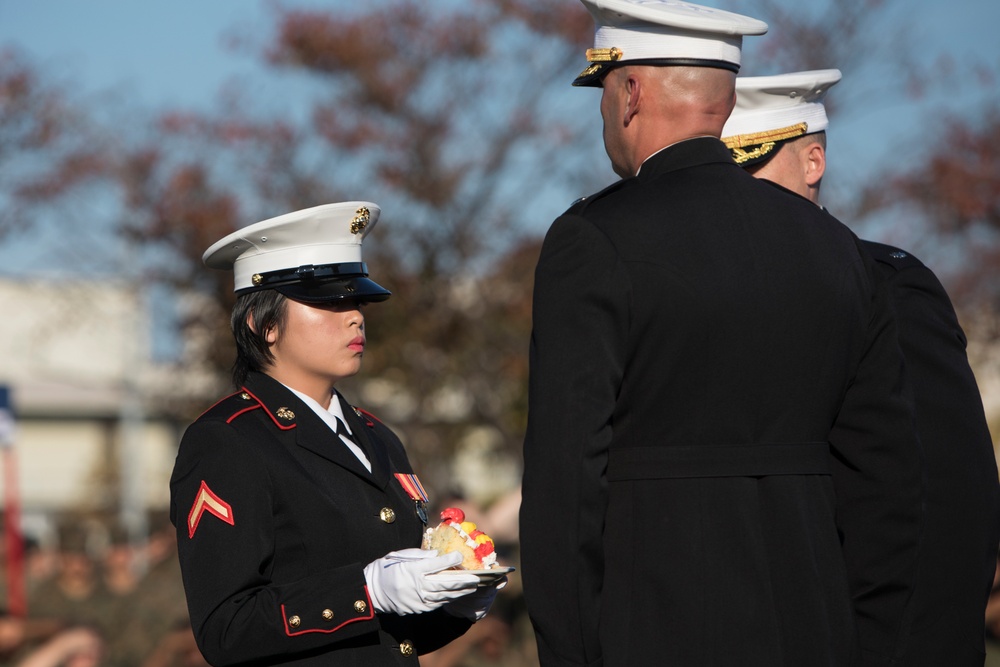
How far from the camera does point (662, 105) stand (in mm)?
2385

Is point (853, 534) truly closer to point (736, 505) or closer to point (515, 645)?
point (736, 505)

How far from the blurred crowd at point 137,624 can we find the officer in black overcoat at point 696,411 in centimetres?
527

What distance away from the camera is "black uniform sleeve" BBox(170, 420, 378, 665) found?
8.25ft

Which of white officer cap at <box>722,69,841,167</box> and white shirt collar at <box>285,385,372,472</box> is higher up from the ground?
white officer cap at <box>722,69,841,167</box>

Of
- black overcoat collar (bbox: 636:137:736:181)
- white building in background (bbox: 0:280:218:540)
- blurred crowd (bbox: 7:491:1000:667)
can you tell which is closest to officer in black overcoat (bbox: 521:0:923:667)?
black overcoat collar (bbox: 636:137:736:181)

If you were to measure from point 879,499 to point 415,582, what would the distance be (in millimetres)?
944

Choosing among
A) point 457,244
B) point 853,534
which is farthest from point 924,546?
point 457,244

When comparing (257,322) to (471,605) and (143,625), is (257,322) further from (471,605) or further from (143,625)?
(143,625)

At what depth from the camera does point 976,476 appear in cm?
299

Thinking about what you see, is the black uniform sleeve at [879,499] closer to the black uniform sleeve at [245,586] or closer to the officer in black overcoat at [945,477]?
the officer in black overcoat at [945,477]

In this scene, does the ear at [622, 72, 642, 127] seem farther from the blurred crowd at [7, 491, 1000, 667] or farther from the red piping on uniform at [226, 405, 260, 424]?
the blurred crowd at [7, 491, 1000, 667]

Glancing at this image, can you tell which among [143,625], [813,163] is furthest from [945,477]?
[143,625]

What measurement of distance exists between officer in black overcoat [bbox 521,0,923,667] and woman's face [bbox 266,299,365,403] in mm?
811

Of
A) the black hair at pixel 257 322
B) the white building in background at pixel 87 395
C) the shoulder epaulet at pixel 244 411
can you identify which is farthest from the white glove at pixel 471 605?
the white building in background at pixel 87 395
